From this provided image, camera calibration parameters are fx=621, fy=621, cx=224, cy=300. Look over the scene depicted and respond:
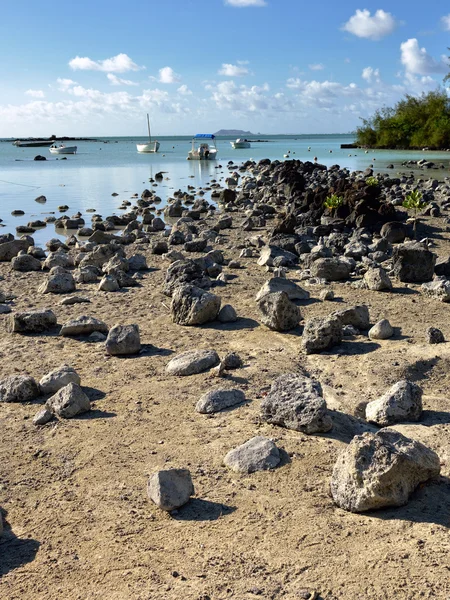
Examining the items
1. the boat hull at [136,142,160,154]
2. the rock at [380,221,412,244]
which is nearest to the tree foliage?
the boat hull at [136,142,160,154]

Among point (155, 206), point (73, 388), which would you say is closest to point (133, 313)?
point (73, 388)

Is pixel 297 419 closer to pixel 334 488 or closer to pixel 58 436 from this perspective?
pixel 334 488

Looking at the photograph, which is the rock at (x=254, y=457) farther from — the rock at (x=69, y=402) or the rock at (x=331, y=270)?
the rock at (x=331, y=270)

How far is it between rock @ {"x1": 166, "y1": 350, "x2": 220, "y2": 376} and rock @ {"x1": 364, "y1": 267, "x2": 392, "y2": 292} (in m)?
3.81

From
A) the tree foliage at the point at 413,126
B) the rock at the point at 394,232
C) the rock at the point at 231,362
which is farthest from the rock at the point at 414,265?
the tree foliage at the point at 413,126

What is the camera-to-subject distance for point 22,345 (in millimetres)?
7562

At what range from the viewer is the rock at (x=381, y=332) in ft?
23.1

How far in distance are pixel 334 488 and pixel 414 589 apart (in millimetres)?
888

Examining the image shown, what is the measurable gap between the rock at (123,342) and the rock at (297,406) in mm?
2436

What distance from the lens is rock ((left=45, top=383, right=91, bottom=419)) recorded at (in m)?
5.46

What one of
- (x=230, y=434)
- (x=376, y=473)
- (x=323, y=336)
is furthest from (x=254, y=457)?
(x=323, y=336)

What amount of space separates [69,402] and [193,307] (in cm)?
284

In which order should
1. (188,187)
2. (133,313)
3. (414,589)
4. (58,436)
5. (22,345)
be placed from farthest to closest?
(188,187) → (133,313) → (22,345) → (58,436) → (414,589)

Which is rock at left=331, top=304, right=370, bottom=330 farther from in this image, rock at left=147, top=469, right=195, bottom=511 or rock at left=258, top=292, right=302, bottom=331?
rock at left=147, top=469, right=195, bottom=511
